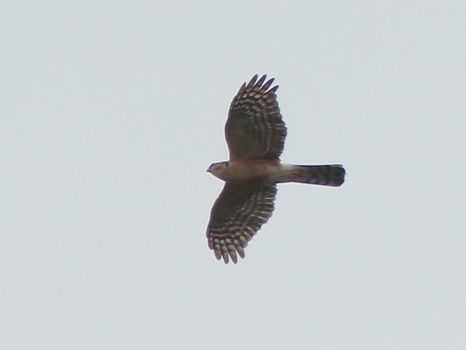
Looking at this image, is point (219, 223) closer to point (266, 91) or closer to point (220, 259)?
point (220, 259)

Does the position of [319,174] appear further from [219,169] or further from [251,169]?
[219,169]

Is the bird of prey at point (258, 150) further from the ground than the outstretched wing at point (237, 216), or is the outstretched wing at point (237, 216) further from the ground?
the bird of prey at point (258, 150)

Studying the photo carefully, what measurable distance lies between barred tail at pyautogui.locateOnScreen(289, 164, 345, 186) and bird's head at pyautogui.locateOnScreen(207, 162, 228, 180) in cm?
94

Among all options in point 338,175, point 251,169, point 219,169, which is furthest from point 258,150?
point 338,175

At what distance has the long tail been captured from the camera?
20375mm

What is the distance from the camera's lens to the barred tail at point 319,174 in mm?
20359

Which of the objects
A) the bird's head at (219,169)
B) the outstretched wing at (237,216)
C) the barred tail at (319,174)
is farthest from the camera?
the outstretched wing at (237,216)

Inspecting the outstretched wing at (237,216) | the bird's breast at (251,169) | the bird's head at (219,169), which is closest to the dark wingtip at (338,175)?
the bird's breast at (251,169)

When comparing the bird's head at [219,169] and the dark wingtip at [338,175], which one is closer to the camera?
the dark wingtip at [338,175]

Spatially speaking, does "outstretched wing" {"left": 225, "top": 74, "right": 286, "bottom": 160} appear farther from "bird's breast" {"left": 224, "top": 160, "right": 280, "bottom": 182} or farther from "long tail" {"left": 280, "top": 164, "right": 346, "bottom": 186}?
"long tail" {"left": 280, "top": 164, "right": 346, "bottom": 186}

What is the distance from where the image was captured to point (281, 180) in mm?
20750

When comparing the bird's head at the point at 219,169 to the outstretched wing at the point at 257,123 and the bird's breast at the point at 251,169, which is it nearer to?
the bird's breast at the point at 251,169

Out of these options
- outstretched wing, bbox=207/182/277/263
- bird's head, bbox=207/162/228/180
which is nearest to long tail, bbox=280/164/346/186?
A: outstretched wing, bbox=207/182/277/263

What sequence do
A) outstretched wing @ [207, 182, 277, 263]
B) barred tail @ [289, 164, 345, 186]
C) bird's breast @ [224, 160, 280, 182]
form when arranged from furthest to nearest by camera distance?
outstretched wing @ [207, 182, 277, 263] → bird's breast @ [224, 160, 280, 182] → barred tail @ [289, 164, 345, 186]
